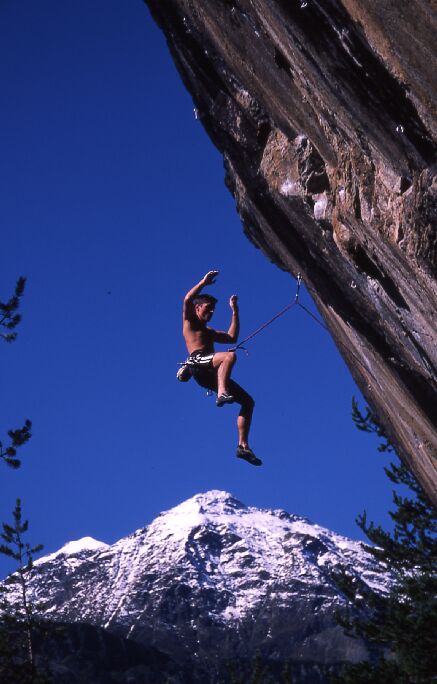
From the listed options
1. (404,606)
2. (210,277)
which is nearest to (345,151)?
(210,277)

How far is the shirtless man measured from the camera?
30.8 feet

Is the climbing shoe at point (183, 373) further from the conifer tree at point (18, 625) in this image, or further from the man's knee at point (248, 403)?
the conifer tree at point (18, 625)

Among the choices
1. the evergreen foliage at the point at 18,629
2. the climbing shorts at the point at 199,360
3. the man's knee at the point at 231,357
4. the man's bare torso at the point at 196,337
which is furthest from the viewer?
the evergreen foliage at the point at 18,629

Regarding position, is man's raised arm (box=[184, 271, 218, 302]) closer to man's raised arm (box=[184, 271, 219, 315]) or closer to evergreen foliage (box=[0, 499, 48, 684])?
man's raised arm (box=[184, 271, 219, 315])

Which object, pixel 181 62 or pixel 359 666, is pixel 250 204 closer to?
pixel 181 62

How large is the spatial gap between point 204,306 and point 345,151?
357 centimetres

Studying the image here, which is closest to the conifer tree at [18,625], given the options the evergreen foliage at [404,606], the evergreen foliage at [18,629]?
the evergreen foliage at [18,629]

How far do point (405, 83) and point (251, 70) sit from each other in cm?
295

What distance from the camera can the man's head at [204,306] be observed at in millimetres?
9766

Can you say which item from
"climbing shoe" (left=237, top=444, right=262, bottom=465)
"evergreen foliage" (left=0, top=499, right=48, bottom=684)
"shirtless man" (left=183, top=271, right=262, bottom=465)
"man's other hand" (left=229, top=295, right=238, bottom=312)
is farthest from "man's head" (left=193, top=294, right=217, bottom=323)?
"evergreen foliage" (left=0, top=499, right=48, bottom=684)

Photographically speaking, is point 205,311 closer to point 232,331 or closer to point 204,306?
point 204,306

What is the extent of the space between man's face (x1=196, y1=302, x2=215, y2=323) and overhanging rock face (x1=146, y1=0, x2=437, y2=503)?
1.33 metres

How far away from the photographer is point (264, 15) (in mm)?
6812

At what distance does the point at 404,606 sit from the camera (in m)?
15.1
